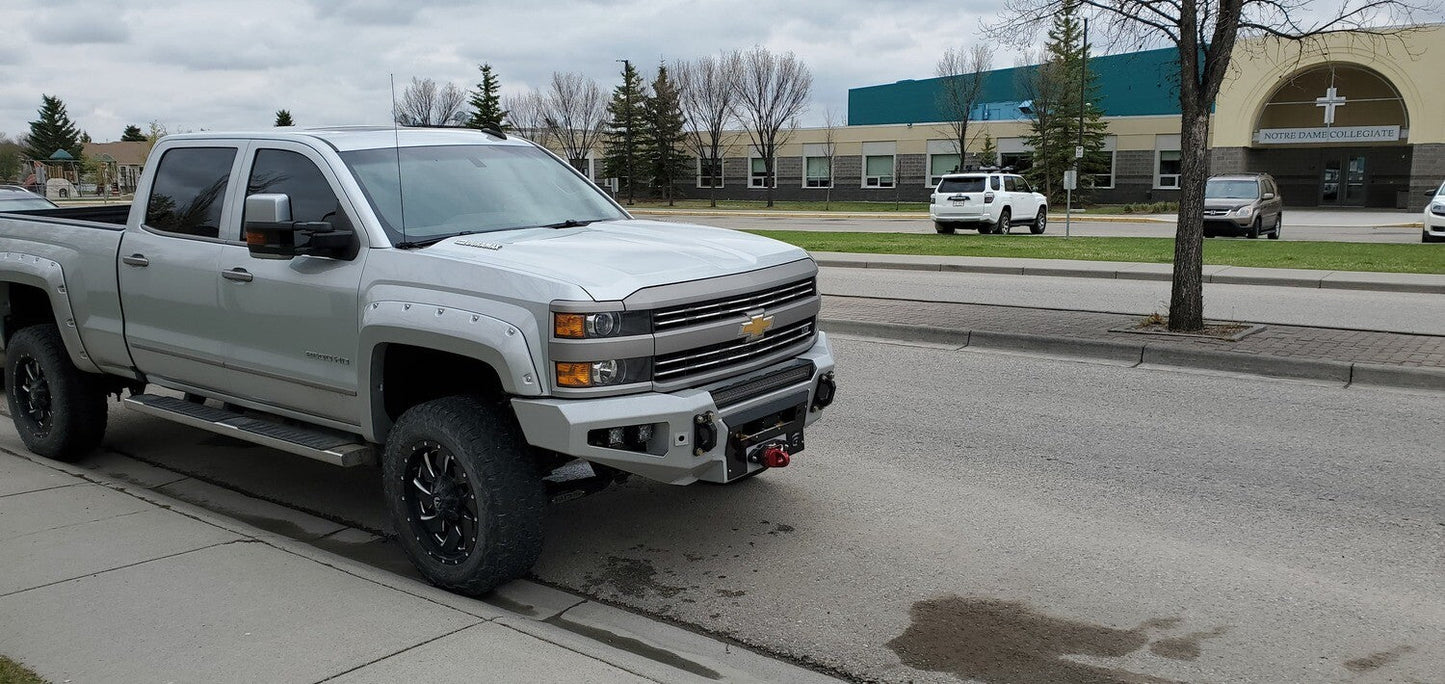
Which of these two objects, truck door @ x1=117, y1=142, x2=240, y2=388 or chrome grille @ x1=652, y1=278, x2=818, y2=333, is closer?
chrome grille @ x1=652, y1=278, x2=818, y2=333

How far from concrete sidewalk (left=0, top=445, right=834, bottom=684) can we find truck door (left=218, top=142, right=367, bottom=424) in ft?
2.32

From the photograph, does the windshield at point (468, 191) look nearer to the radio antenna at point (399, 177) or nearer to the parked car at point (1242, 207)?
the radio antenna at point (399, 177)

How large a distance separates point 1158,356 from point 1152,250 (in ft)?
42.9

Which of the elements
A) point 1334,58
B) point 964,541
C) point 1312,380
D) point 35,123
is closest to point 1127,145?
point 1334,58

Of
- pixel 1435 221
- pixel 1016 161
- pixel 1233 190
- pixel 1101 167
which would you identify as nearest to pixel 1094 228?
pixel 1233 190

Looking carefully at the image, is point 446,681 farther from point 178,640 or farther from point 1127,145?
point 1127,145

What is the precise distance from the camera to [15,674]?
3.76 metres

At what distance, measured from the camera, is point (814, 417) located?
213 inches

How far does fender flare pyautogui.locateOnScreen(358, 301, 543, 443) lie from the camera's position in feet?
14.4

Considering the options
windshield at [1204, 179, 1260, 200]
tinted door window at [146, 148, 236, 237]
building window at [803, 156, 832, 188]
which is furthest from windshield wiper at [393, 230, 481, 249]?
building window at [803, 156, 832, 188]

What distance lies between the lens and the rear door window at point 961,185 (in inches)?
1173

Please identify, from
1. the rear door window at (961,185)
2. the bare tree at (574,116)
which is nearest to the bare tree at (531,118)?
the bare tree at (574,116)

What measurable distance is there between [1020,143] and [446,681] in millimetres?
59364

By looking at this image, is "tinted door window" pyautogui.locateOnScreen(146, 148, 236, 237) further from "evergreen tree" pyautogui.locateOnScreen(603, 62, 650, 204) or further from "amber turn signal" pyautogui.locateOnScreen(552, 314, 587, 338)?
"evergreen tree" pyautogui.locateOnScreen(603, 62, 650, 204)
